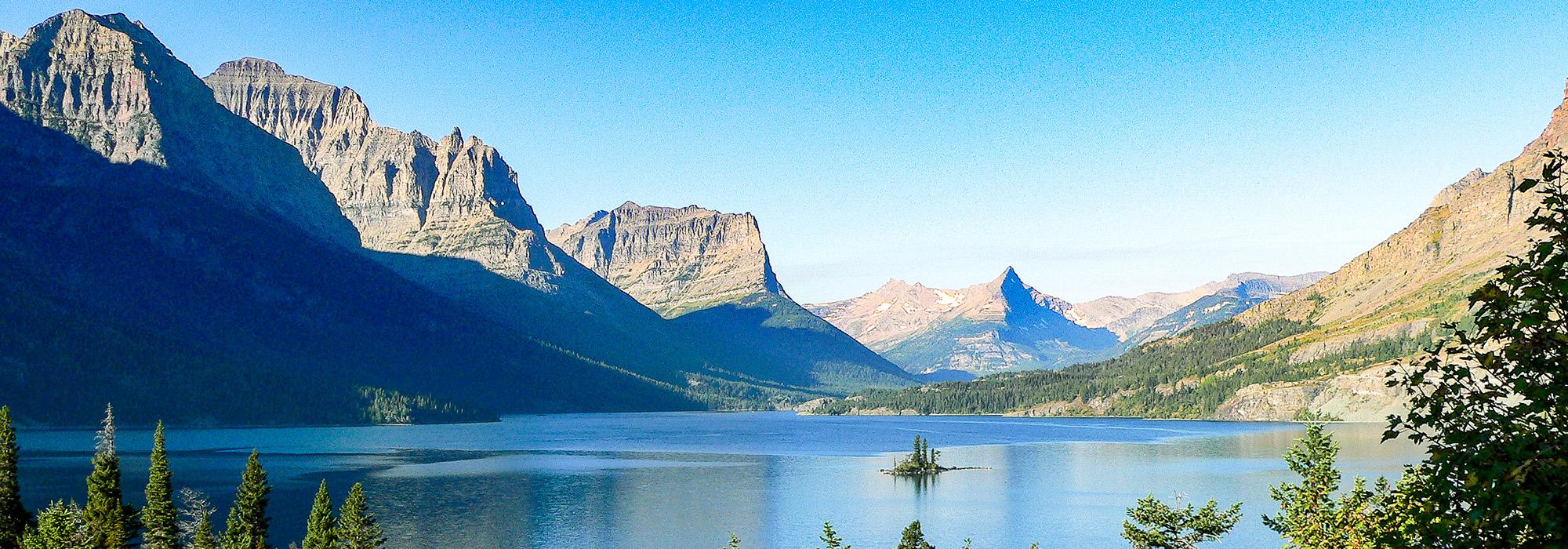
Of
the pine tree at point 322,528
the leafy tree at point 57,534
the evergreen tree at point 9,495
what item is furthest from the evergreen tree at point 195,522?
the evergreen tree at point 9,495

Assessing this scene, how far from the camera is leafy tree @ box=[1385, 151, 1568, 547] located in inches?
516

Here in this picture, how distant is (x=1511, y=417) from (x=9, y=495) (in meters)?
95.8

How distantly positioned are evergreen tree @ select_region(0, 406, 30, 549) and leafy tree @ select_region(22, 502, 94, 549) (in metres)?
1.86

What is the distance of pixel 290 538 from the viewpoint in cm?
11938

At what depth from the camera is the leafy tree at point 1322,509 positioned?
125ft

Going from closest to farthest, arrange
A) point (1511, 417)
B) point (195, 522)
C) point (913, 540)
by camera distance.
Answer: point (1511, 417) < point (913, 540) < point (195, 522)

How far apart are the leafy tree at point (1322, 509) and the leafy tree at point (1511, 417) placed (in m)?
22.9

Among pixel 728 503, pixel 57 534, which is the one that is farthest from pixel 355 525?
pixel 728 503

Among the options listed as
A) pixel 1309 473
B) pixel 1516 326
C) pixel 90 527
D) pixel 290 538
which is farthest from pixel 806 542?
pixel 1516 326

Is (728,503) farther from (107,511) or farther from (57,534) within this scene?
(57,534)

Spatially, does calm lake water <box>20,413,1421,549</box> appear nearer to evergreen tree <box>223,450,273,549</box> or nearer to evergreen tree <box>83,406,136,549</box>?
evergreen tree <box>223,450,273,549</box>

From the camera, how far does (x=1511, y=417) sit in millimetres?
14211

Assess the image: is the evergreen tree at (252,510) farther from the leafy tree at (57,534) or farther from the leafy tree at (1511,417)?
the leafy tree at (1511,417)

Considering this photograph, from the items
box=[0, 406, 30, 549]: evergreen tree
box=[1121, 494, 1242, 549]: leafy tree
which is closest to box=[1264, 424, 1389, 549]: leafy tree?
box=[1121, 494, 1242, 549]: leafy tree
